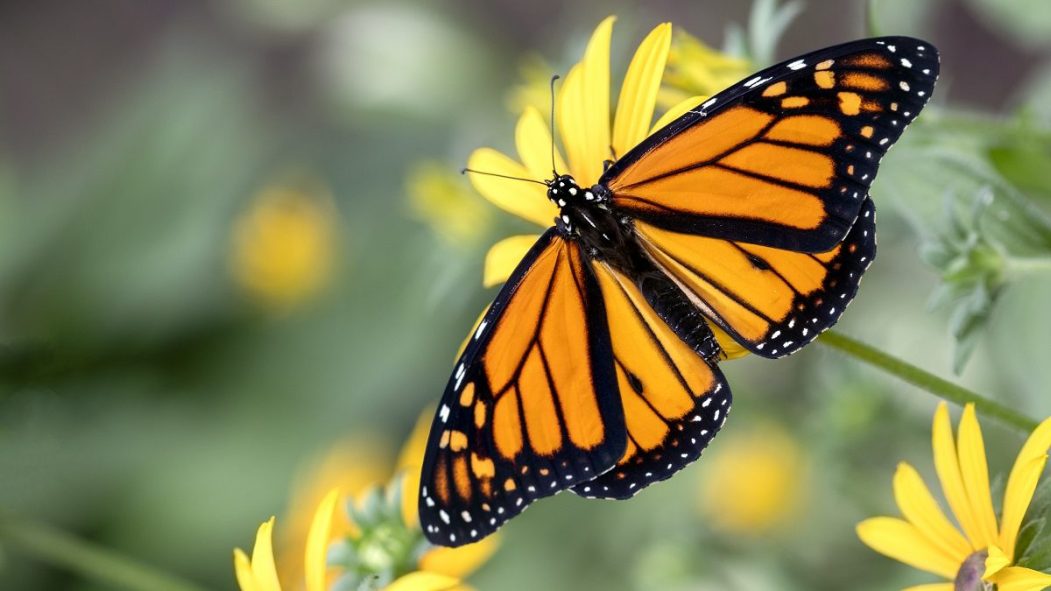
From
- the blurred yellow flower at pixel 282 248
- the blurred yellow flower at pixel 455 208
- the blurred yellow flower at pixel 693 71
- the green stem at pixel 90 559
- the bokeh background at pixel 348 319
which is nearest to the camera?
the blurred yellow flower at pixel 693 71

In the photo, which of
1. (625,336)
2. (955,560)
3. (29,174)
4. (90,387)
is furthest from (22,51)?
(955,560)

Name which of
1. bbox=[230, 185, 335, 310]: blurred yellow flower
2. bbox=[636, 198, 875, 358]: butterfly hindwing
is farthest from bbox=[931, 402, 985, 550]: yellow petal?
bbox=[230, 185, 335, 310]: blurred yellow flower

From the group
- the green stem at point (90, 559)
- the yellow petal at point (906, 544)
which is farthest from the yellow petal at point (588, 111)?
the green stem at point (90, 559)

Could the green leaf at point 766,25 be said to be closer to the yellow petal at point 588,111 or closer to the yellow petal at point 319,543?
the yellow petal at point 588,111

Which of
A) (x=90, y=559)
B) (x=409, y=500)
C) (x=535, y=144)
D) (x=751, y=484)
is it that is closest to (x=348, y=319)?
(x=751, y=484)

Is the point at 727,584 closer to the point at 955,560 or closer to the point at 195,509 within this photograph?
the point at 955,560

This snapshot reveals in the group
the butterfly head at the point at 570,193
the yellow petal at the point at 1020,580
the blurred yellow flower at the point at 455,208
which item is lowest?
the yellow petal at the point at 1020,580

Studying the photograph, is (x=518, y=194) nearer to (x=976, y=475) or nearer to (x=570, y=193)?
(x=570, y=193)

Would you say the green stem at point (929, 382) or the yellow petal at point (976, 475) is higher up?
the green stem at point (929, 382)
